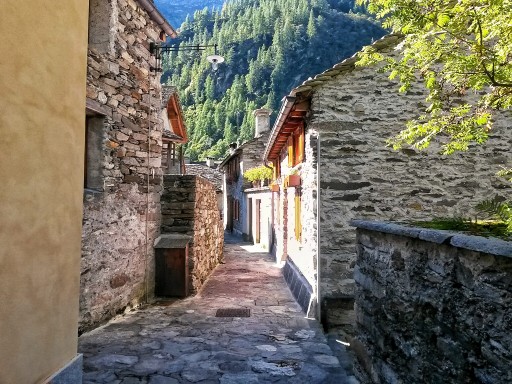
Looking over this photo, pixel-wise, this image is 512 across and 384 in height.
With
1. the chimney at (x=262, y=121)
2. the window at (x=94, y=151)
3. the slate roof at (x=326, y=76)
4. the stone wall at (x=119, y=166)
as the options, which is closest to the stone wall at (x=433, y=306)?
the slate roof at (x=326, y=76)

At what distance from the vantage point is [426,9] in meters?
4.16

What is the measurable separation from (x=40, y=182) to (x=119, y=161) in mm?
3983

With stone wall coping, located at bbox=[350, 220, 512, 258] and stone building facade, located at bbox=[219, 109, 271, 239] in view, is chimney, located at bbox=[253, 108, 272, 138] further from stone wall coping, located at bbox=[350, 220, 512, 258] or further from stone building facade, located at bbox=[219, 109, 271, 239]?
stone wall coping, located at bbox=[350, 220, 512, 258]

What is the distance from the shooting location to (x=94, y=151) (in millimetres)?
5773

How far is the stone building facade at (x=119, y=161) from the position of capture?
550cm

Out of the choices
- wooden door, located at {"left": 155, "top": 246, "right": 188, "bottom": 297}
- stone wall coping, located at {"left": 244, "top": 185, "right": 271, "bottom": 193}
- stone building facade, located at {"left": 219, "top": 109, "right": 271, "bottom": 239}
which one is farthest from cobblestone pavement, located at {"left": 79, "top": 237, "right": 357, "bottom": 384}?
stone building facade, located at {"left": 219, "top": 109, "right": 271, "bottom": 239}

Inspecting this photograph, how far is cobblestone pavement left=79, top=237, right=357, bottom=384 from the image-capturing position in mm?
4094

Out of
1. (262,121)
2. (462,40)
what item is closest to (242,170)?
(262,121)

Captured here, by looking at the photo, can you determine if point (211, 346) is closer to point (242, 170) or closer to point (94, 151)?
point (94, 151)

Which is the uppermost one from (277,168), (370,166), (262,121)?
(262,121)

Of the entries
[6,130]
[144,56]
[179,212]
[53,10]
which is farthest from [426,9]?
[179,212]

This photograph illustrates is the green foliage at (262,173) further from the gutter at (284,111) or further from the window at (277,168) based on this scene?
the gutter at (284,111)

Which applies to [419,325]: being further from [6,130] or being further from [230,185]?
[230,185]

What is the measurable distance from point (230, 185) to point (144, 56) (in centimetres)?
1845
